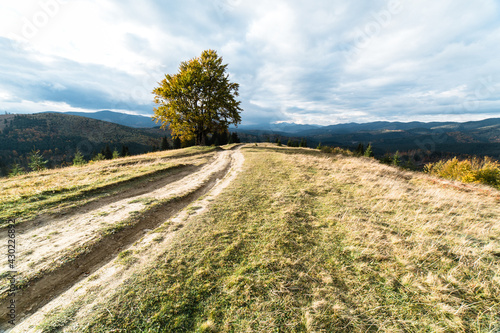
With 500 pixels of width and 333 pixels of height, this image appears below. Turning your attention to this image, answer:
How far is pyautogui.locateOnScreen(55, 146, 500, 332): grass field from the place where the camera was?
3092mm

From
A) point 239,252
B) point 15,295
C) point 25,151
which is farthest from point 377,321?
point 25,151

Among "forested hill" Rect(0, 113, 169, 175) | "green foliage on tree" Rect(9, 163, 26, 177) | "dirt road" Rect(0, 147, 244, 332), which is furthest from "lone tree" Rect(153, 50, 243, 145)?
"forested hill" Rect(0, 113, 169, 175)

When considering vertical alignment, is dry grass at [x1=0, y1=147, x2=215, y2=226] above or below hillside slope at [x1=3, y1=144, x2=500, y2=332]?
above

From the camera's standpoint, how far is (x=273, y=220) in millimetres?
6363

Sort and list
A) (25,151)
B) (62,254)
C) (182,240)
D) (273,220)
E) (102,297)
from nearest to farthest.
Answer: (102,297)
(62,254)
(182,240)
(273,220)
(25,151)

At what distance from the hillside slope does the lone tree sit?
25326 millimetres

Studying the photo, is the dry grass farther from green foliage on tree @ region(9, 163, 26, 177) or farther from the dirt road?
green foliage on tree @ region(9, 163, 26, 177)

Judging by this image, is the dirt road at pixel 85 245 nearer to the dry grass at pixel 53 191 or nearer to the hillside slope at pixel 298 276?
the hillside slope at pixel 298 276

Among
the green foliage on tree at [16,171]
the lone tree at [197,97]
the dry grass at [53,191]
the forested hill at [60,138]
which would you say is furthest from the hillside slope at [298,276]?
the forested hill at [60,138]

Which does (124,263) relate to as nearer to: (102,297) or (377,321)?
(102,297)

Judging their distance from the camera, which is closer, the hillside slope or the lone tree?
the hillside slope

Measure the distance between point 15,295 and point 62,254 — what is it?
1.15 m

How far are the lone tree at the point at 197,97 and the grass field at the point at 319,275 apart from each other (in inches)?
999

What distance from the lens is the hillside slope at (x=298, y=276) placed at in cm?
309
